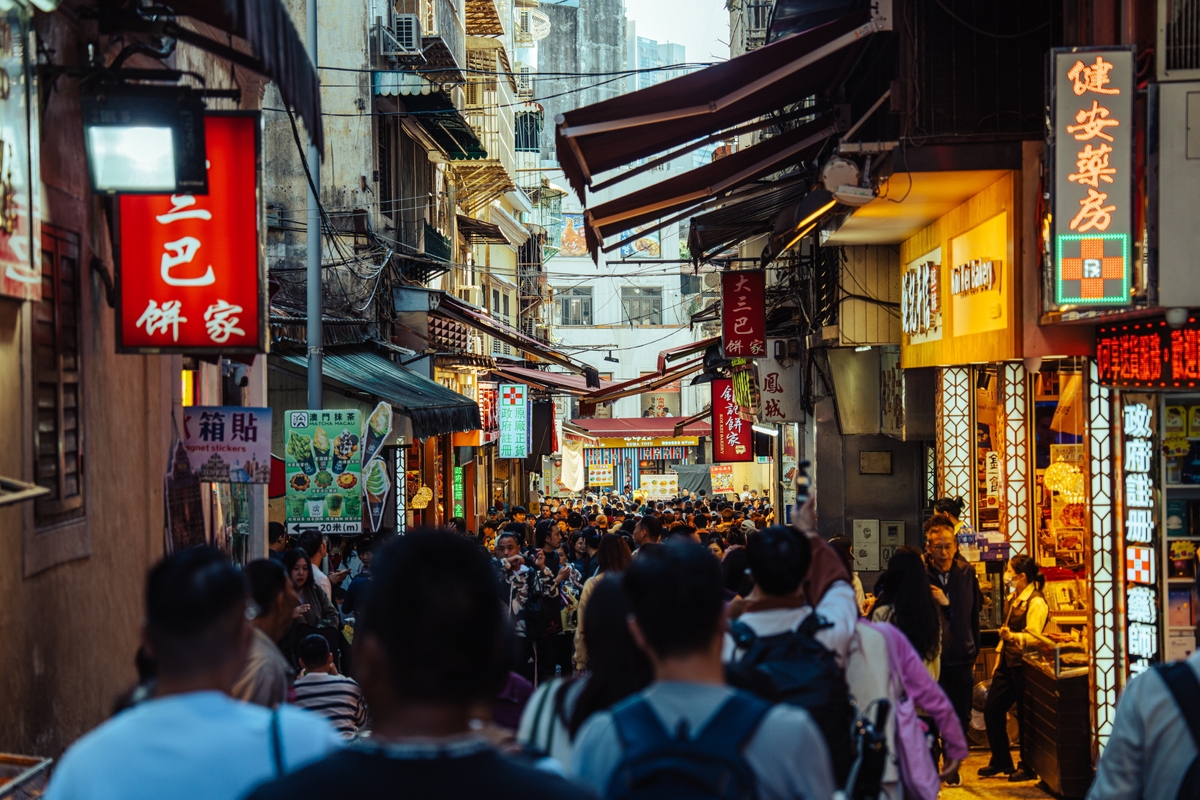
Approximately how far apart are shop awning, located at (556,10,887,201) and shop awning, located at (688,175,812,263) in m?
3.27

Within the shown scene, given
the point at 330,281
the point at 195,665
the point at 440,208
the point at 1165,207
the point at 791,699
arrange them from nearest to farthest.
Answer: the point at 195,665
the point at 791,699
the point at 1165,207
the point at 330,281
the point at 440,208

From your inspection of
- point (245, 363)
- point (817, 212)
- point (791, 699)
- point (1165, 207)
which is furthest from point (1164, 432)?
point (245, 363)

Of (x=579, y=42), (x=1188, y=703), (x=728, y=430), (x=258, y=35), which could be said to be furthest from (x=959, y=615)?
(x=579, y=42)

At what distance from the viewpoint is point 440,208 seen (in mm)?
29172

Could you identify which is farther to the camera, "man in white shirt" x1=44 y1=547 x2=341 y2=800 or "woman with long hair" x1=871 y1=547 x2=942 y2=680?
"woman with long hair" x1=871 y1=547 x2=942 y2=680

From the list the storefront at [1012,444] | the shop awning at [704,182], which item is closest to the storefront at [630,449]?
the storefront at [1012,444]

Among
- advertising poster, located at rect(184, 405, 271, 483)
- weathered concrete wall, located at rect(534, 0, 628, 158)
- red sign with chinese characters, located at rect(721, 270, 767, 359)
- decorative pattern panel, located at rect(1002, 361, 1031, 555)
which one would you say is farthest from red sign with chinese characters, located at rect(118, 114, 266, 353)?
weathered concrete wall, located at rect(534, 0, 628, 158)

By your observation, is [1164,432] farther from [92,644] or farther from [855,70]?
[92,644]

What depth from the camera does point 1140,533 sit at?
9086mm

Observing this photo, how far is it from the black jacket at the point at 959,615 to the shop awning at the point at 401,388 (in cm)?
869

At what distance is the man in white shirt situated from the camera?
2.79 m

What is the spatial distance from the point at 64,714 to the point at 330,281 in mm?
14524

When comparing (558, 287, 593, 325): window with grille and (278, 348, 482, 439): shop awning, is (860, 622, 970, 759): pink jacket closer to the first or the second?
(278, 348, 482, 439): shop awning

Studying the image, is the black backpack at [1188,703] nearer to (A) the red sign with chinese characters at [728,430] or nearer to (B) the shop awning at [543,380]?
(A) the red sign with chinese characters at [728,430]
